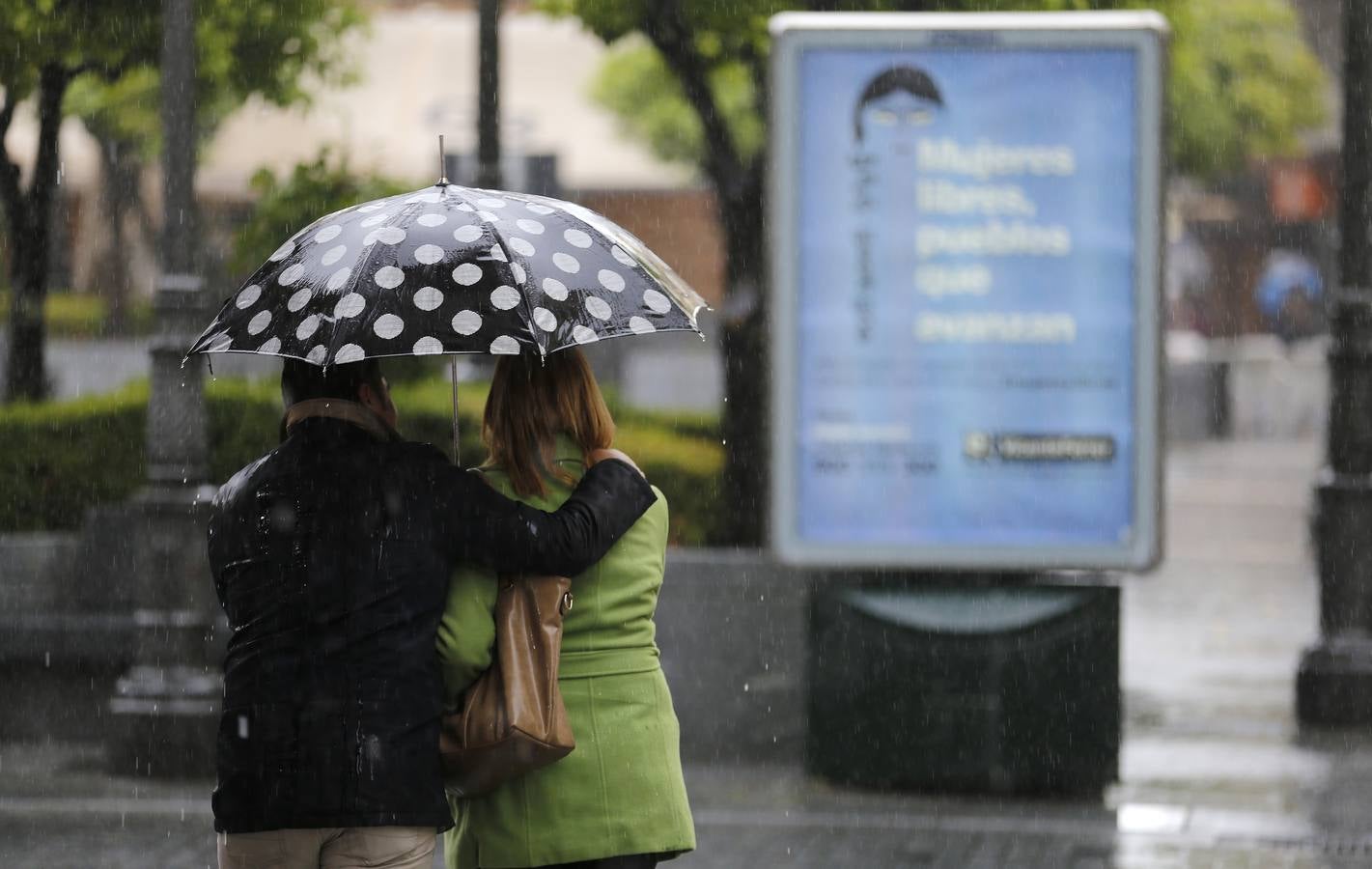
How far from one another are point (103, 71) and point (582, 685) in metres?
6.23

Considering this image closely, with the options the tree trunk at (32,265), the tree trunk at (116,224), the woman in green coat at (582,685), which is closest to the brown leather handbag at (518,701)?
the woman in green coat at (582,685)

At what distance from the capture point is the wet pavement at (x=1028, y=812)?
6605 mm

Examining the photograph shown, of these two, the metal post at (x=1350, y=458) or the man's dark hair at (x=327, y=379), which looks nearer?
the man's dark hair at (x=327, y=379)

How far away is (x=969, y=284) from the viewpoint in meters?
7.36

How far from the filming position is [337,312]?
11.3ft

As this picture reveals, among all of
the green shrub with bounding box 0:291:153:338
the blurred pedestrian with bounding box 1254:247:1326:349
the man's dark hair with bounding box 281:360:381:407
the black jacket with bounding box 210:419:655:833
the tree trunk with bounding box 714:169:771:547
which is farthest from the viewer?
the blurred pedestrian with bounding box 1254:247:1326:349

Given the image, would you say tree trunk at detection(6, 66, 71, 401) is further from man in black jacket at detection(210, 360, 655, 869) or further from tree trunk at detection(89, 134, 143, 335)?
man in black jacket at detection(210, 360, 655, 869)

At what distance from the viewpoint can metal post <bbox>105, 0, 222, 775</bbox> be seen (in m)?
7.86

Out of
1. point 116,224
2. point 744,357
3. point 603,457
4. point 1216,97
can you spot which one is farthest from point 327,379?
point 1216,97

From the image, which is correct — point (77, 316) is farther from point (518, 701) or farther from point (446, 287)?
point (518, 701)

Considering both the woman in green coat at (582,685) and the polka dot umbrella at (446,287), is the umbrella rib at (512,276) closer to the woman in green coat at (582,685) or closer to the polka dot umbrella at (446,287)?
the polka dot umbrella at (446,287)

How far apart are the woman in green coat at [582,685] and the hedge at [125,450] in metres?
5.21

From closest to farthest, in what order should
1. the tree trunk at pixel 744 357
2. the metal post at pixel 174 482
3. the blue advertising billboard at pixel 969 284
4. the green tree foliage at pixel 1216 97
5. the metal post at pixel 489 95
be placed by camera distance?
the blue advertising billboard at pixel 969 284 < the metal post at pixel 174 482 < the metal post at pixel 489 95 < the tree trunk at pixel 744 357 < the green tree foliage at pixel 1216 97

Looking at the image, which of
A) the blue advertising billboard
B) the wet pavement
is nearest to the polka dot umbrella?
the wet pavement
